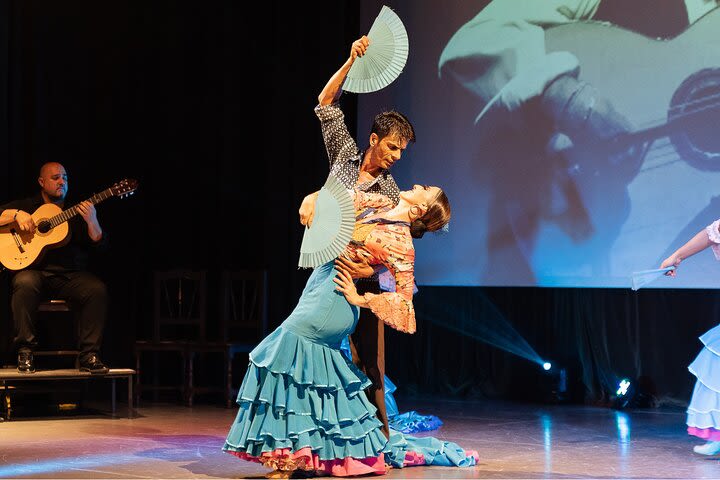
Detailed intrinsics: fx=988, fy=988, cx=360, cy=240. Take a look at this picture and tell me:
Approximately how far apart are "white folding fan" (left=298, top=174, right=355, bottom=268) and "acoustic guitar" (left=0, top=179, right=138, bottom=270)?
105 inches

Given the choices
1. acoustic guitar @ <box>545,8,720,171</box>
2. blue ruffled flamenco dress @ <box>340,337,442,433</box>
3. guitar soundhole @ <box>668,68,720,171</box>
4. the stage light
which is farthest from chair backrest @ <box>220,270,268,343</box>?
guitar soundhole @ <box>668,68,720,171</box>

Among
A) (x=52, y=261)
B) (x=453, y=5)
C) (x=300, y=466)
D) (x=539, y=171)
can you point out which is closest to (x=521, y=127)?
(x=539, y=171)

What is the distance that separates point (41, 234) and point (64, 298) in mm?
419

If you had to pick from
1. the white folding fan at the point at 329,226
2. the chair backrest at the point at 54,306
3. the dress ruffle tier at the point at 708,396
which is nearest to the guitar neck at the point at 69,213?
Result: the chair backrest at the point at 54,306

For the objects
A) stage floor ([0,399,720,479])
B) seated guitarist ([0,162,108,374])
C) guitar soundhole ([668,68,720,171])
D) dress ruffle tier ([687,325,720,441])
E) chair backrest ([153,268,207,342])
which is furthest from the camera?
chair backrest ([153,268,207,342])

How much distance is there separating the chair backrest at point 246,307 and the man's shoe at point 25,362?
138 cm

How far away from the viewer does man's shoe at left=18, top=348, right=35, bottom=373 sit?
555 cm

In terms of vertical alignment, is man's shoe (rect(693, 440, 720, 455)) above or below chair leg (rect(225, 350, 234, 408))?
below

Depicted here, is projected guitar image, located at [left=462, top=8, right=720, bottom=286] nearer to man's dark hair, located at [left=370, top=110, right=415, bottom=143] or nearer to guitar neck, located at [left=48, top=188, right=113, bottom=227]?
guitar neck, located at [left=48, top=188, right=113, bottom=227]

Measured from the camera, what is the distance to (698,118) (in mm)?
5961

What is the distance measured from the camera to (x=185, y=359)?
655 centimetres

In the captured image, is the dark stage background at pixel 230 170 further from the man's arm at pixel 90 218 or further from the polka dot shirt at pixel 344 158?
the polka dot shirt at pixel 344 158

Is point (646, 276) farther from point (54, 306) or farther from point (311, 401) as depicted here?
point (54, 306)

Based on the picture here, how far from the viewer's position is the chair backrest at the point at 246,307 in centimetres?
661
